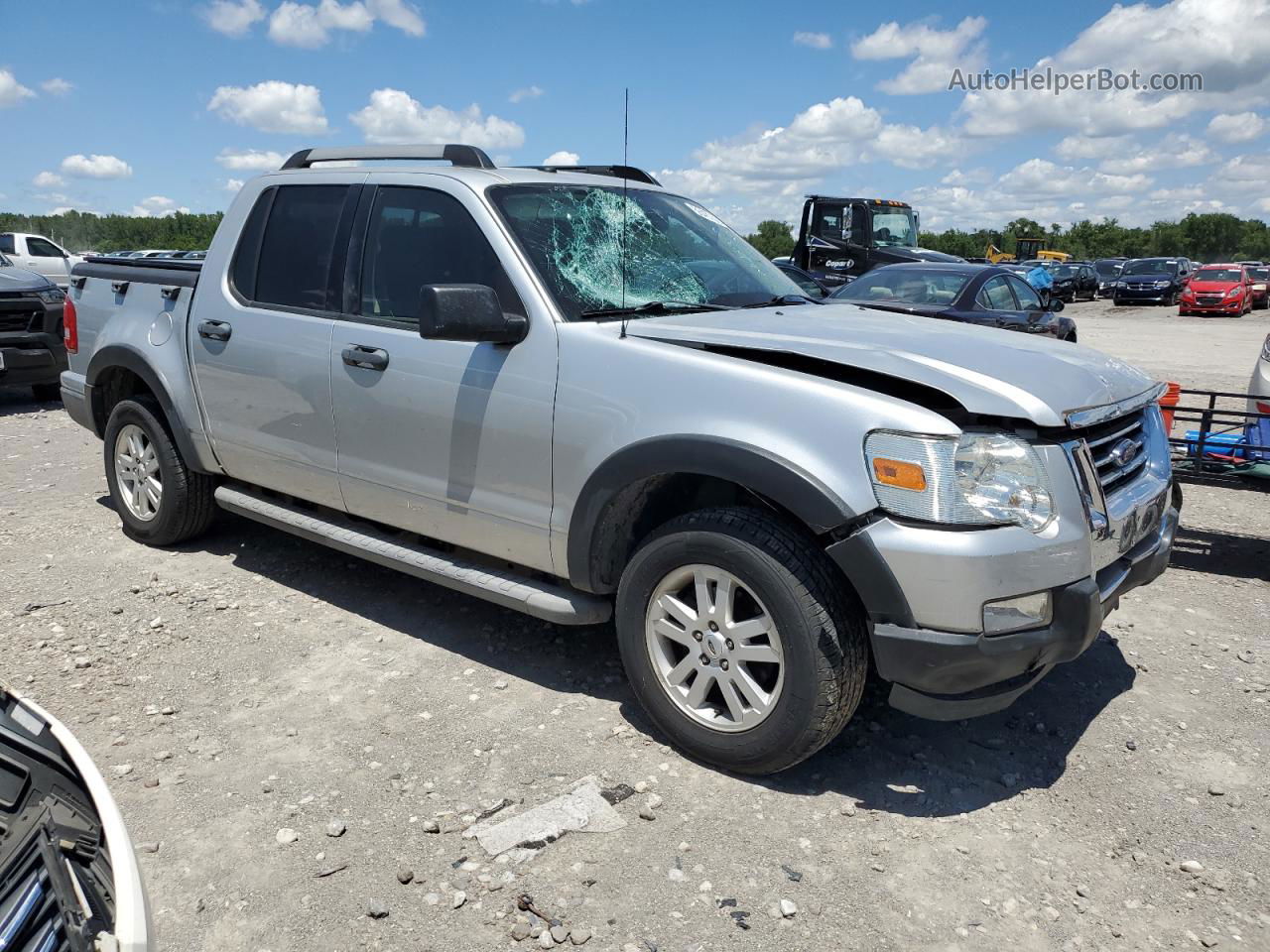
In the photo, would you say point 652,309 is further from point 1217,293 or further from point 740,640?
point 1217,293

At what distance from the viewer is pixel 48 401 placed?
10.6 m

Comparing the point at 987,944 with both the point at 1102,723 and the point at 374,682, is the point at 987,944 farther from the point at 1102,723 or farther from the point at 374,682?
the point at 374,682

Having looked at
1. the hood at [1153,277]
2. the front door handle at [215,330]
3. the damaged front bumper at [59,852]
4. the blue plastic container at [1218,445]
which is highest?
the hood at [1153,277]

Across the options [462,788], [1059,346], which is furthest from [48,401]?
[1059,346]

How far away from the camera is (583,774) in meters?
3.23

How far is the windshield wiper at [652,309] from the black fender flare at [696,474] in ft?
1.96

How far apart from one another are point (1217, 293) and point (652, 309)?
31.4m

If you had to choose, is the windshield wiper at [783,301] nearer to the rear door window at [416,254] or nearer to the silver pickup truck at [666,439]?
the silver pickup truck at [666,439]

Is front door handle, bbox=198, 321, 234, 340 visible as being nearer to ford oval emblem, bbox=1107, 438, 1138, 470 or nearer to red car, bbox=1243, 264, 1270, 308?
ford oval emblem, bbox=1107, 438, 1138, 470

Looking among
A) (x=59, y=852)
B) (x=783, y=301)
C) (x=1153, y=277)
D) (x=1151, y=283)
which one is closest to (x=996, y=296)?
(x=783, y=301)

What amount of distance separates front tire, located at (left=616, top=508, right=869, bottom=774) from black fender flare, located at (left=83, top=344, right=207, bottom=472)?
275 cm

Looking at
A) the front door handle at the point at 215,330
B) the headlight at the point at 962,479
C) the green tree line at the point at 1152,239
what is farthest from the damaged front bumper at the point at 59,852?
the green tree line at the point at 1152,239

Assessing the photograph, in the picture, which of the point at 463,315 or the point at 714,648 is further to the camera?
the point at 463,315

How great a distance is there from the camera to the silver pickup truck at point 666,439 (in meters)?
2.78
